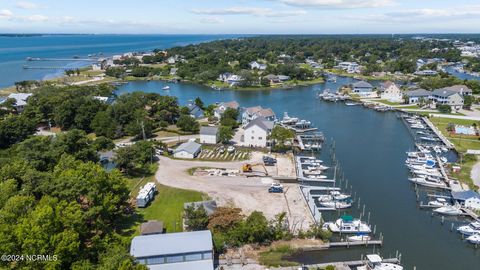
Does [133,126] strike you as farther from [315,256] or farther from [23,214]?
[315,256]

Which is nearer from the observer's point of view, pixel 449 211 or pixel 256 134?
pixel 449 211

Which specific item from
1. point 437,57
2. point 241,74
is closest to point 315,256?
point 241,74

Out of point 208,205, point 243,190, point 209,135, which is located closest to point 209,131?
point 209,135

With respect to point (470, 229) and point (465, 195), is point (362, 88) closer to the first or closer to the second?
point (465, 195)

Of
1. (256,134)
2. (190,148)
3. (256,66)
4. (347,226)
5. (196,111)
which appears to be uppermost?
(256,66)

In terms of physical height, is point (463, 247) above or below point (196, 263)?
below

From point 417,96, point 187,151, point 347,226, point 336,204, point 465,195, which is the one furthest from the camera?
point 417,96

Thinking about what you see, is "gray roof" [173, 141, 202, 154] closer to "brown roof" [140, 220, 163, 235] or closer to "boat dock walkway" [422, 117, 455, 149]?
"brown roof" [140, 220, 163, 235]
